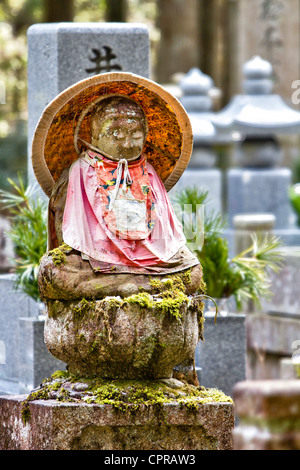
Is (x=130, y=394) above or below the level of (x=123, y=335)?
below

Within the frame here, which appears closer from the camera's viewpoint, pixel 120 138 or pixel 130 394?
pixel 130 394

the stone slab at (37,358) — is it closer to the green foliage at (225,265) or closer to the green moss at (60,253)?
the green foliage at (225,265)

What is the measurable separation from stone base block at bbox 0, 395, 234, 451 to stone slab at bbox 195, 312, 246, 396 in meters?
2.56

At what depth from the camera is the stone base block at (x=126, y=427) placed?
655 centimetres

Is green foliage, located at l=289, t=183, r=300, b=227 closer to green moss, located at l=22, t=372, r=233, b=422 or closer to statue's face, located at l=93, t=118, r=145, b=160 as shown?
statue's face, located at l=93, t=118, r=145, b=160

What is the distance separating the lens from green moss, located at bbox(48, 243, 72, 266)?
21.9 ft

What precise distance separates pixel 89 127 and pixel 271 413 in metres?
2.97

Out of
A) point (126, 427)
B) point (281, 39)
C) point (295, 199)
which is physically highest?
point (281, 39)

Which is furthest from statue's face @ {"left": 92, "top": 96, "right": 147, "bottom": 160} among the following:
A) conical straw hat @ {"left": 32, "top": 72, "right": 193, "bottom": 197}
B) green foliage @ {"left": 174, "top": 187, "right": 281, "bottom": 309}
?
green foliage @ {"left": 174, "top": 187, "right": 281, "bottom": 309}

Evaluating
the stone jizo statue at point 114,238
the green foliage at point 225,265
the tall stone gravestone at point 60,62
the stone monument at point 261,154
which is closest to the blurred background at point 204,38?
the stone monument at point 261,154

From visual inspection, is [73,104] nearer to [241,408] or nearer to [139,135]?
[139,135]

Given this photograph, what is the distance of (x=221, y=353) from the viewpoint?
939 cm

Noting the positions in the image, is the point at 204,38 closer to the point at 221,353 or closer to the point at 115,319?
the point at 221,353

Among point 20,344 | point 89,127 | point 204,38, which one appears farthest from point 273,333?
point 204,38
